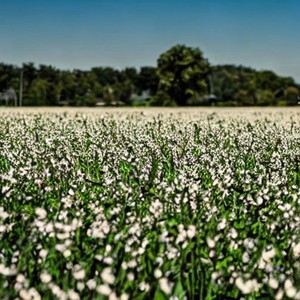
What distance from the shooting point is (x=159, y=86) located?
104m

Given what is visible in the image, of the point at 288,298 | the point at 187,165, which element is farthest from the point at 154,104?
the point at 288,298

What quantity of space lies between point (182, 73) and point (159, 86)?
5.14 meters

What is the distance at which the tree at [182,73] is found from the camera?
10338cm

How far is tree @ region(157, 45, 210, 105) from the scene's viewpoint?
103375 mm

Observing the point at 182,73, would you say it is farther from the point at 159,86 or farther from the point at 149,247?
the point at 149,247

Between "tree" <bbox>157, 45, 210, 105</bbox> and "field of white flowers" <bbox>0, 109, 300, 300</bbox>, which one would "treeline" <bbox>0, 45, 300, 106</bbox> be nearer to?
"tree" <bbox>157, 45, 210, 105</bbox>

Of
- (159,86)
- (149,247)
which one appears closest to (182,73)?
(159,86)

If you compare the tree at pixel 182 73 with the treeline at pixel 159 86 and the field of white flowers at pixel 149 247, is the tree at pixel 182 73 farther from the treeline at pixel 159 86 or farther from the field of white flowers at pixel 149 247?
the field of white flowers at pixel 149 247

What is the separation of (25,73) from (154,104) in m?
78.2

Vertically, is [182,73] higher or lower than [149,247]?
higher

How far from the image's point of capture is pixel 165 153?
13.0 metres

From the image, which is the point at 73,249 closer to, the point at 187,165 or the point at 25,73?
the point at 187,165

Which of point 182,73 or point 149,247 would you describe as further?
point 182,73

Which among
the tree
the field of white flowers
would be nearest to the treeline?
the tree
